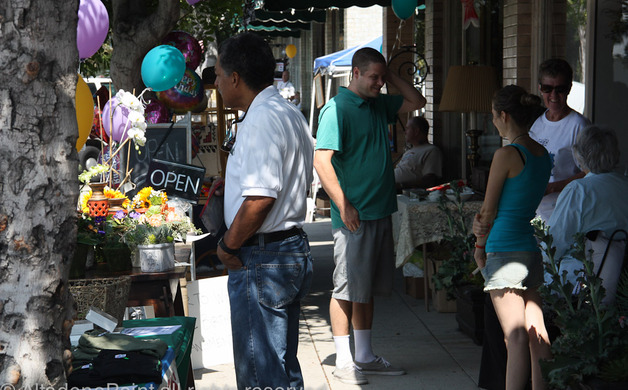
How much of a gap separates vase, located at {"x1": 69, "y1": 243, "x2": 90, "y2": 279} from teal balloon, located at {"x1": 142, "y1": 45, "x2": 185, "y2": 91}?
131 inches

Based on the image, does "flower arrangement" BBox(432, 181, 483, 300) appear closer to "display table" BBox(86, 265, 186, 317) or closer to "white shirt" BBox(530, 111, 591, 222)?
"white shirt" BBox(530, 111, 591, 222)

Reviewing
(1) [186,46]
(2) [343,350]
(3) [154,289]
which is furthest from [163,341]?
(1) [186,46]

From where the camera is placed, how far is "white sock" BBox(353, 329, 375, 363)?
5.23 meters

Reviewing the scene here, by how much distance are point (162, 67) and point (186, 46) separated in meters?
1.88

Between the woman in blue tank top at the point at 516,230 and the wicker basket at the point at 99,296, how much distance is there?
5.72ft

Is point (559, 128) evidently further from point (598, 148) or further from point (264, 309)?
point (264, 309)

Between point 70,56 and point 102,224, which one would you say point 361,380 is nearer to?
point 102,224

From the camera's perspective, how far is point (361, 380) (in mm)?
5145

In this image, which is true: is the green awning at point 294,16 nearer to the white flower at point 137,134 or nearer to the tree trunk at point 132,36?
the tree trunk at point 132,36

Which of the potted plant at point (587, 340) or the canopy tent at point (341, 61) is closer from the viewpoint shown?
the potted plant at point (587, 340)

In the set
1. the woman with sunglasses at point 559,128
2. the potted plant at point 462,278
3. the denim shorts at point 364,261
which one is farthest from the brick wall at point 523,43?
the denim shorts at point 364,261

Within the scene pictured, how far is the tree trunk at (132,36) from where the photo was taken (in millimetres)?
8484

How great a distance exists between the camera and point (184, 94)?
8.84 metres

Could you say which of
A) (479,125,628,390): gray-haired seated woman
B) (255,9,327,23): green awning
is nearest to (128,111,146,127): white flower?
(479,125,628,390): gray-haired seated woman
